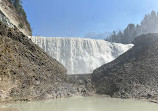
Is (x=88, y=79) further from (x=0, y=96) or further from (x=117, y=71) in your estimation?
(x=0, y=96)

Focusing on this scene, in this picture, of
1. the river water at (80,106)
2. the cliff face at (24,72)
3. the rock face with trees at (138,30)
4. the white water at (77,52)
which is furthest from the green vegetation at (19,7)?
the rock face with trees at (138,30)

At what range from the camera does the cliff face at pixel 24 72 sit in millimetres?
20484

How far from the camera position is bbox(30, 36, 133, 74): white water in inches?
2127

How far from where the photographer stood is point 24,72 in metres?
23.6

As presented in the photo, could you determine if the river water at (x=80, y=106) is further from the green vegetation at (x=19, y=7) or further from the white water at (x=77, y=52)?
the green vegetation at (x=19, y=7)

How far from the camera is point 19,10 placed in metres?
Result: 62.2

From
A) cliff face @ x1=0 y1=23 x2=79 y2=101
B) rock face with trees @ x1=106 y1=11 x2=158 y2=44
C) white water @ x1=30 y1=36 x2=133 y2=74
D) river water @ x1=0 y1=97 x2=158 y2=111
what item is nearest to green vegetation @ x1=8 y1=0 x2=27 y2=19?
white water @ x1=30 y1=36 x2=133 y2=74

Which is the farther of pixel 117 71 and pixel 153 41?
pixel 153 41

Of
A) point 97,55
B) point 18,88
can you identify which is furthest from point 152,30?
point 18,88

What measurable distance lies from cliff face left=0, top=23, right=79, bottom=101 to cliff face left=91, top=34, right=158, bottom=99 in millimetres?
7429

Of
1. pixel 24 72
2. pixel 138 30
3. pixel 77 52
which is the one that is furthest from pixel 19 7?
pixel 138 30

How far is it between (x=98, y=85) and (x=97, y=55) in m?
28.2

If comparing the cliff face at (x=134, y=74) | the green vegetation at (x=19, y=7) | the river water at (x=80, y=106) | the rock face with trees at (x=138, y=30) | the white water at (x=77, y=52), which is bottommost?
the river water at (x=80, y=106)

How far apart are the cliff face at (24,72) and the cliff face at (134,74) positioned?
7429 millimetres
